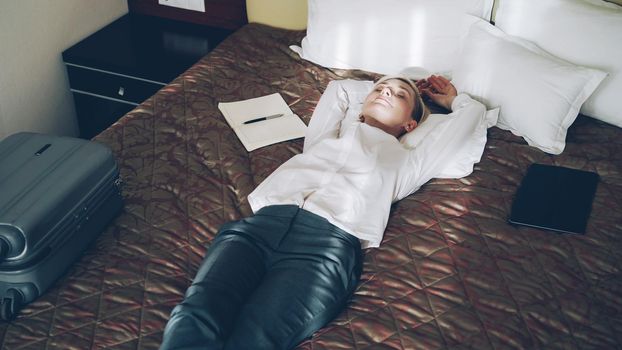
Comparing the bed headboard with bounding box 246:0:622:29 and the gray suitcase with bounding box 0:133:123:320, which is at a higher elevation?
the bed headboard with bounding box 246:0:622:29

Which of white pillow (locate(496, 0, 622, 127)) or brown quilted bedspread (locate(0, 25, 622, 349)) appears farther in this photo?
white pillow (locate(496, 0, 622, 127))

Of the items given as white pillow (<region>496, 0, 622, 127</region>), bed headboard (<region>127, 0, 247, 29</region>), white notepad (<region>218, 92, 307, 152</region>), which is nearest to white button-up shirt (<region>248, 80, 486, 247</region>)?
white notepad (<region>218, 92, 307, 152</region>)

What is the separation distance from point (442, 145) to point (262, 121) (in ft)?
1.93

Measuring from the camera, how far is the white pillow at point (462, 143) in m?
1.74

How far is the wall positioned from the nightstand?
0.14ft

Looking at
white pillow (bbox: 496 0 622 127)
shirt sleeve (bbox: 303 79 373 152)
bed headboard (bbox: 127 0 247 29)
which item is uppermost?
white pillow (bbox: 496 0 622 127)

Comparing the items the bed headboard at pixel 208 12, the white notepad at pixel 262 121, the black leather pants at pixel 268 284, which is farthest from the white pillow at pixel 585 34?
the bed headboard at pixel 208 12

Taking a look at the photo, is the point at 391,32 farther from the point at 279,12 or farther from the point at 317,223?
the point at 317,223

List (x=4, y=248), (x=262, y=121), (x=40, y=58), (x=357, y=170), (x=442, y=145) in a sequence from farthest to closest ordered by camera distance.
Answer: (x=40, y=58), (x=262, y=121), (x=442, y=145), (x=357, y=170), (x=4, y=248)

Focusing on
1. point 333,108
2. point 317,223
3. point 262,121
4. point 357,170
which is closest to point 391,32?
point 333,108

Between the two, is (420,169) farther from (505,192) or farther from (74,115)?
(74,115)

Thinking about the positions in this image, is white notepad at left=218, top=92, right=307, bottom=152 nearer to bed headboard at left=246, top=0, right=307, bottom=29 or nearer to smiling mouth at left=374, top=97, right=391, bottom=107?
smiling mouth at left=374, top=97, right=391, bottom=107

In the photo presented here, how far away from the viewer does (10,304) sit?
131 centimetres

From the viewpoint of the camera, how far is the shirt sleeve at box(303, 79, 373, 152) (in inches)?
71.1
